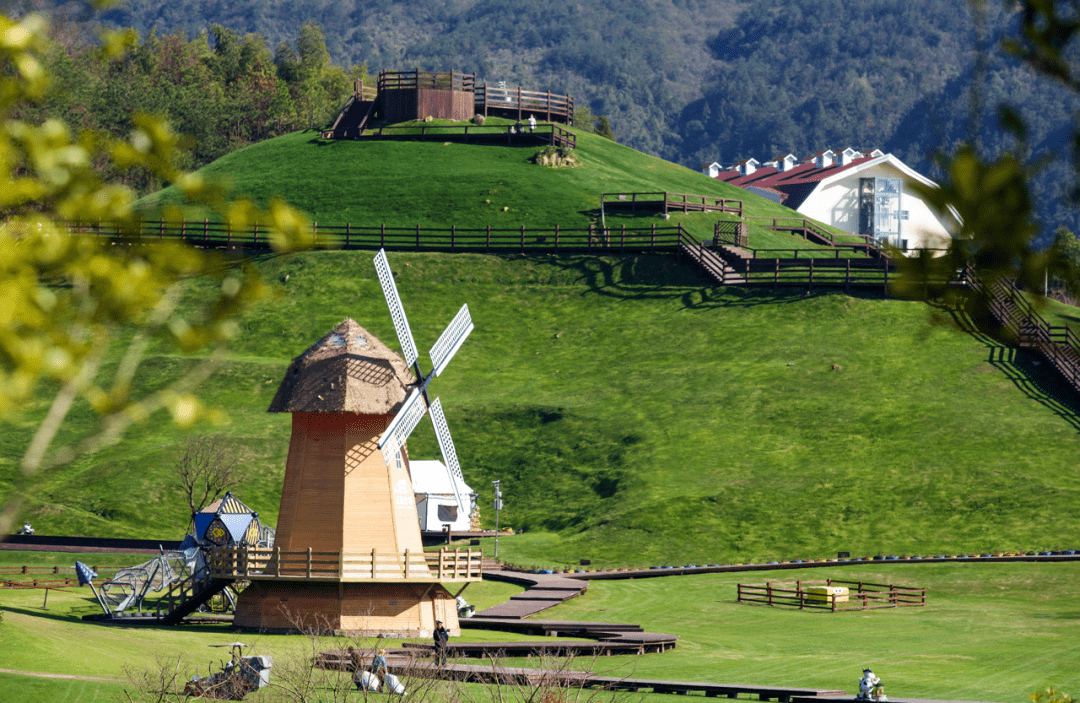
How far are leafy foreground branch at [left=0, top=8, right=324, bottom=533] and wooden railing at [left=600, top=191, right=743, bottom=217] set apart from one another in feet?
257

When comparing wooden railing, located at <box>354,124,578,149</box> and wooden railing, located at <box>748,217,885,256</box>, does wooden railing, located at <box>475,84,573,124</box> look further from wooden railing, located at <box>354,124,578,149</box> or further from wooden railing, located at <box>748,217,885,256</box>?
wooden railing, located at <box>748,217,885,256</box>

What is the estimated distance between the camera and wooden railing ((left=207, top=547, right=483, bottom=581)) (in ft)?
112

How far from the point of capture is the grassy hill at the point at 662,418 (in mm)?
50969

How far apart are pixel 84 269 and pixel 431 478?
54.3 m

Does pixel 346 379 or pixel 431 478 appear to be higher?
pixel 346 379

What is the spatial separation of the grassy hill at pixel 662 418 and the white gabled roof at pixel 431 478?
195cm

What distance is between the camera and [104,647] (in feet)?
98.0

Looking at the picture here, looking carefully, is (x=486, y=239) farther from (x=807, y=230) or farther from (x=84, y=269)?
(x=84, y=269)

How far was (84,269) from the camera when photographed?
189 inches

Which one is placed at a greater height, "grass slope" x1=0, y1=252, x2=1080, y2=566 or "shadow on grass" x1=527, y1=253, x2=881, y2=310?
"shadow on grass" x1=527, y1=253, x2=881, y2=310

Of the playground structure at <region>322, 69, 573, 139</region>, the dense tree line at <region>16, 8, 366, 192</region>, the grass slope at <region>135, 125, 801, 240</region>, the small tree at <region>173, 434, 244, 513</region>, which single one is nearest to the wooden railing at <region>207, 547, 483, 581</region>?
the small tree at <region>173, 434, 244, 513</region>

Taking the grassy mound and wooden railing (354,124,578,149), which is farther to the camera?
wooden railing (354,124,578,149)

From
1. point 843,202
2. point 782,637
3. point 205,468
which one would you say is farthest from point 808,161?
point 782,637

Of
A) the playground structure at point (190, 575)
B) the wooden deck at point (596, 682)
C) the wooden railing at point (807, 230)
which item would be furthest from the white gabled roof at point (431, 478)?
the wooden railing at point (807, 230)
